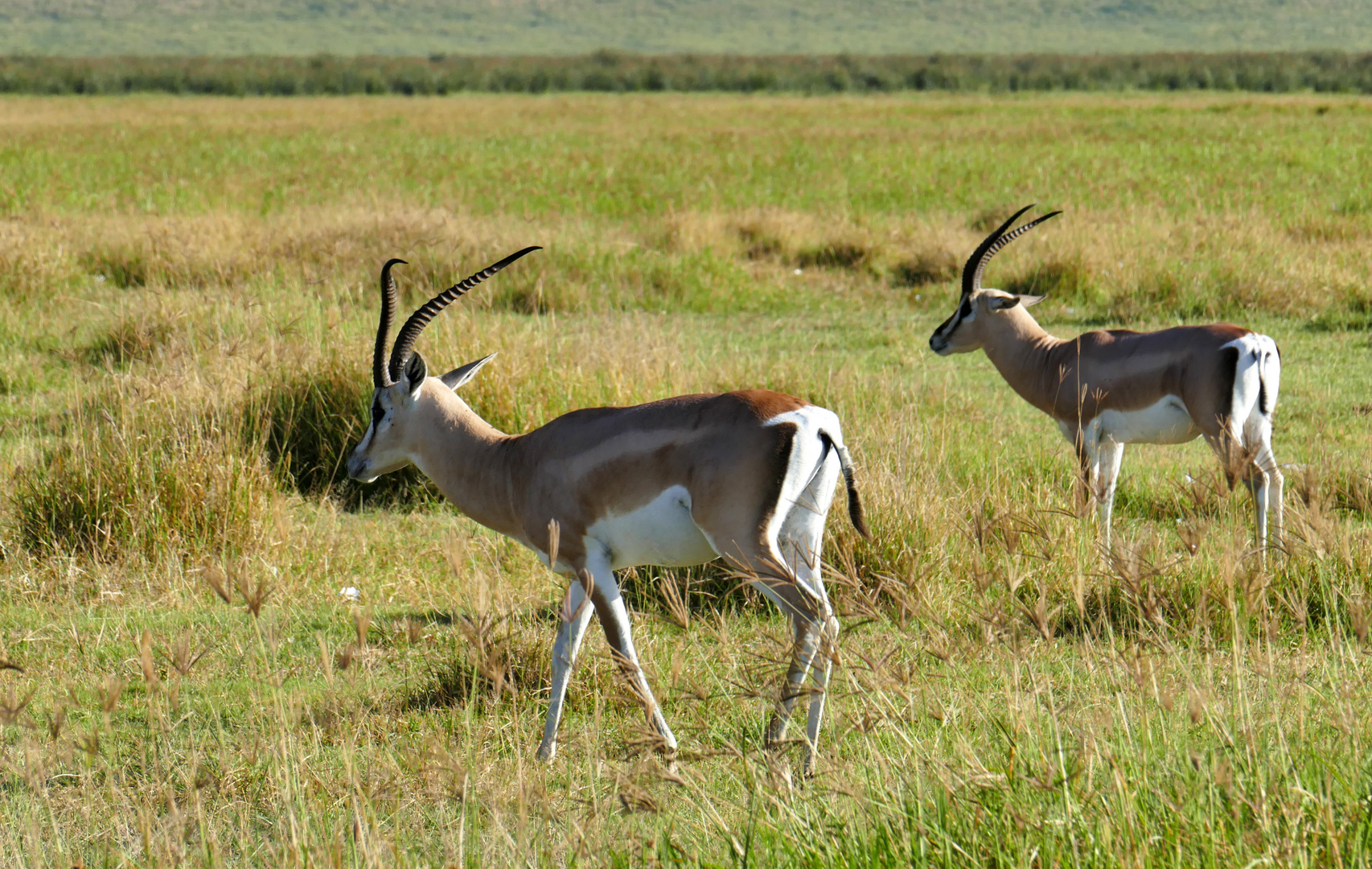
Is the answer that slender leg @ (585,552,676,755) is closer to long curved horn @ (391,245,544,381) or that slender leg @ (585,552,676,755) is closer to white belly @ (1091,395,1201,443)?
long curved horn @ (391,245,544,381)

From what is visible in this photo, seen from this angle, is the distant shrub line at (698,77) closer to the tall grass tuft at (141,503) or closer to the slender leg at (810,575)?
the tall grass tuft at (141,503)

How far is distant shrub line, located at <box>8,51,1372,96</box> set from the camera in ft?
250

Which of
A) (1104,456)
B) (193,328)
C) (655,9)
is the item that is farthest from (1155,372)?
(655,9)

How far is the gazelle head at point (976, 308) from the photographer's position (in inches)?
287

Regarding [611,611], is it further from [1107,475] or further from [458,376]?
[1107,475]

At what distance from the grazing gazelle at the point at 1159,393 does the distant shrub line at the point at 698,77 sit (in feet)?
225

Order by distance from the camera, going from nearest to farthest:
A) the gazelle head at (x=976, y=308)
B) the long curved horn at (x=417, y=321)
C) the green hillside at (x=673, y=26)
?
the long curved horn at (x=417, y=321) → the gazelle head at (x=976, y=308) → the green hillside at (x=673, y=26)

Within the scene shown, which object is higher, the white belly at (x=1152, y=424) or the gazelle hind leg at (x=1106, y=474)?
the white belly at (x=1152, y=424)

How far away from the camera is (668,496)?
3918 mm

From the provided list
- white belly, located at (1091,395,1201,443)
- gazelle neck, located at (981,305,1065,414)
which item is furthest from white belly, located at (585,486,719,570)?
gazelle neck, located at (981,305,1065,414)

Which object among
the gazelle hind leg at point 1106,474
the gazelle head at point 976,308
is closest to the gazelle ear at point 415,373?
the gazelle hind leg at point 1106,474

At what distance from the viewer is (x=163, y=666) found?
4844 mm

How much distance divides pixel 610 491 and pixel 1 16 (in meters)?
184

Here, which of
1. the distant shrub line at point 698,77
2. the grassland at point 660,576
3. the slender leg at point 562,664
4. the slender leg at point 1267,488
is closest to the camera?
the grassland at point 660,576
